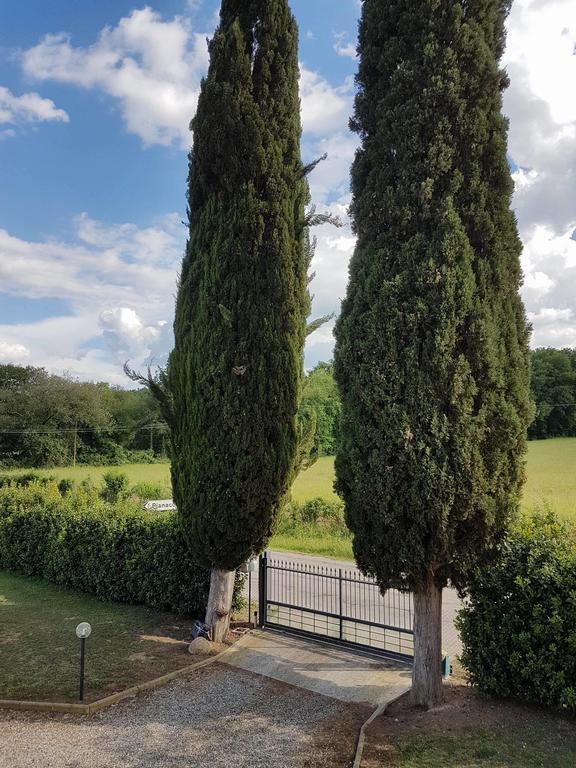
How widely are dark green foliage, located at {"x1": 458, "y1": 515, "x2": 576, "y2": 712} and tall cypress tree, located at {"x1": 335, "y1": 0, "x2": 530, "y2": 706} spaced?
392mm

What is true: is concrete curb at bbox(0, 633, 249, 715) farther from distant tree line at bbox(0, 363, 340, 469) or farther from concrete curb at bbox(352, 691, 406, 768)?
distant tree line at bbox(0, 363, 340, 469)

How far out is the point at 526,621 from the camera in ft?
20.6

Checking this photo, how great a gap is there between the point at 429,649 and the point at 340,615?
2.80 meters

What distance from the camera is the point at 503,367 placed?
20.8 ft

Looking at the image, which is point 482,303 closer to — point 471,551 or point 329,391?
point 471,551

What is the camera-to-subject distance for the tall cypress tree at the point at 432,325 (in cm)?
608

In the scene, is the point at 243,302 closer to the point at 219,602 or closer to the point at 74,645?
the point at 219,602

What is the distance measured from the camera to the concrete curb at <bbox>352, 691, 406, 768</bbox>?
543 cm

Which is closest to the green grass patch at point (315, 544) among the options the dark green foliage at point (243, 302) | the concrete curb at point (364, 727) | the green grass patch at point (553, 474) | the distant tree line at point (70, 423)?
the green grass patch at point (553, 474)

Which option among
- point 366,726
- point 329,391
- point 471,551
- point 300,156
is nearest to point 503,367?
point 471,551

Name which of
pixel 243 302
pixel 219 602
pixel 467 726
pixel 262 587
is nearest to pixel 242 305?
pixel 243 302

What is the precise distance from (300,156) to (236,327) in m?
3.54

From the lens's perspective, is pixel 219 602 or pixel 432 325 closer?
pixel 432 325

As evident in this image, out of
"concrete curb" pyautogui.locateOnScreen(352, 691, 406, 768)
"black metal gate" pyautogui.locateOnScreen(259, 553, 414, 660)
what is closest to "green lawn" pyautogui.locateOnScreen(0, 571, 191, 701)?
"black metal gate" pyautogui.locateOnScreen(259, 553, 414, 660)
